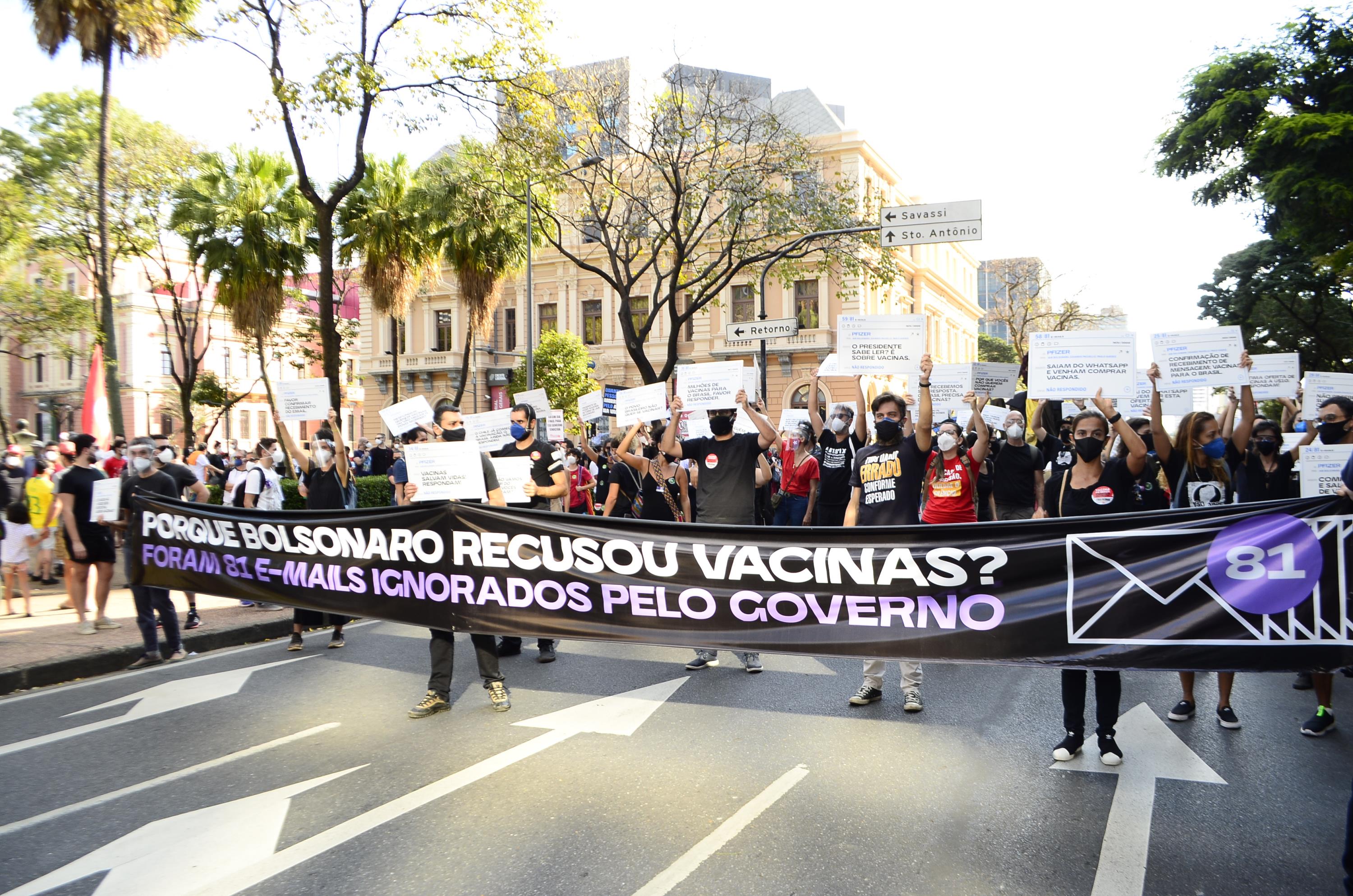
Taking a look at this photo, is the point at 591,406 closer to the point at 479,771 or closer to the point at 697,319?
the point at 479,771

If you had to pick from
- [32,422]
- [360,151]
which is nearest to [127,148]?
[360,151]

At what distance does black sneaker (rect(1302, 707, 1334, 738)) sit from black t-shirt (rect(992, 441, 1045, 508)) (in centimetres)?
311

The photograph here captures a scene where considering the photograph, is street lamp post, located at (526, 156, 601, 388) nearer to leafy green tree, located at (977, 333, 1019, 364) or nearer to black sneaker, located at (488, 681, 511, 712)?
black sneaker, located at (488, 681, 511, 712)

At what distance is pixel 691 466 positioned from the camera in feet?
40.8

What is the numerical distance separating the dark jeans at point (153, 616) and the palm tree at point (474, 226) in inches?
556

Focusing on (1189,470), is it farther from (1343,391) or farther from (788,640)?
(788,640)

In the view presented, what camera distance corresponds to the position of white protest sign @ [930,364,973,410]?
10.7 meters

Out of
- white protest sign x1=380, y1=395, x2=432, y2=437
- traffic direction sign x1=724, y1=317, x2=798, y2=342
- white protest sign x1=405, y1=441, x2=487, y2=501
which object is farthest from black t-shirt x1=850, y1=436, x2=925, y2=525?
traffic direction sign x1=724, y1=317, x2=798, y2=342

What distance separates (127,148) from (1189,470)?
28.2 m

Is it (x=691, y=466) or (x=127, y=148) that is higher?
(x=127, y=148)

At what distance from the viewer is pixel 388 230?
77.2ft

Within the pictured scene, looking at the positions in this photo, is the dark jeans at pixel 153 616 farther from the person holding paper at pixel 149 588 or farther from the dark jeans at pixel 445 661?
the dark jeans at pixel 445 661

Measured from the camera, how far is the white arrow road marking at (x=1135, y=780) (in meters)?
3.75

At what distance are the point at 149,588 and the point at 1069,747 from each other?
7.09 meters
